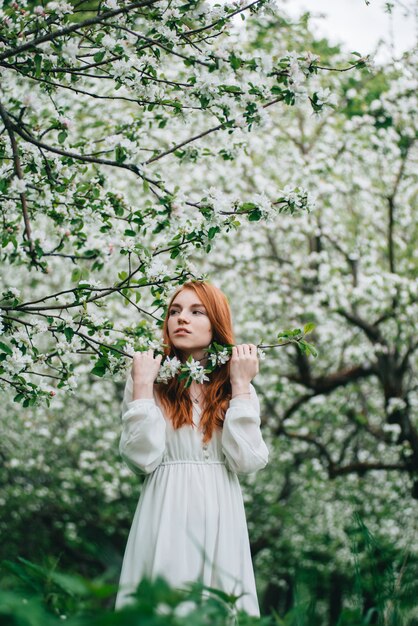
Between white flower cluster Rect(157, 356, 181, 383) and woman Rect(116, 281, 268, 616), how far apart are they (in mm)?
36

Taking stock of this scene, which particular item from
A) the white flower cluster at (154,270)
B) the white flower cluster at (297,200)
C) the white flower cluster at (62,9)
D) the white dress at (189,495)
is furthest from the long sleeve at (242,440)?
the white flower cluster at (62,9)

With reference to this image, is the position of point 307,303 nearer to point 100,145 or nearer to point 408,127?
point 408,127

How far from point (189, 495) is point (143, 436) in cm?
30

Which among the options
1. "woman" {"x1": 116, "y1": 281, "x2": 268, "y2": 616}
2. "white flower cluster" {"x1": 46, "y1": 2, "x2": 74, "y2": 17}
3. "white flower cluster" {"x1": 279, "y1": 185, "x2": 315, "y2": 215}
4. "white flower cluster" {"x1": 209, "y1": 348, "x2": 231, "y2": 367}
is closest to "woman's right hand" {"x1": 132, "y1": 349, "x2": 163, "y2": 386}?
"woman" {"x1": 116, "y1": 281, "x2": 268, "y2": 616}

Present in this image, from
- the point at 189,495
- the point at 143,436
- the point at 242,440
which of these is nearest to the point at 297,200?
the point at 242,440

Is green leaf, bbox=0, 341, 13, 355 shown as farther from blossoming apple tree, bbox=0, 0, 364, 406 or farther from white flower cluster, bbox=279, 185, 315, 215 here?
white flower cluster, bbox=279, 185, 315, 215

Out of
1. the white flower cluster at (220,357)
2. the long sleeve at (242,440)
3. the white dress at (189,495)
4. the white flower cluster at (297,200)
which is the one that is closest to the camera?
the white dress at (189,495)

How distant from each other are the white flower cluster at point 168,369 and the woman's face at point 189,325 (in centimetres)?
24

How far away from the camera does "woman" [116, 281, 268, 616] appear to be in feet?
8.54

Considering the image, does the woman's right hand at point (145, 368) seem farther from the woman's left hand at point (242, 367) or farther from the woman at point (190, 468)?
the woman's left hand at point (242, 367)

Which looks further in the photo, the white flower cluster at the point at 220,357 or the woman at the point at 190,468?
the white flower cluster at the point at 220,357

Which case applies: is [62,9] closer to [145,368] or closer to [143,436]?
[145,368]

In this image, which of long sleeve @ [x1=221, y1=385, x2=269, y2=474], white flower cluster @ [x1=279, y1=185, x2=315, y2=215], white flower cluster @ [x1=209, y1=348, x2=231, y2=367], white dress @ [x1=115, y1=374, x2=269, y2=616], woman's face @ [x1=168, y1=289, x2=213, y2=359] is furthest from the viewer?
woman's face @ [x1=168, y1=289, x2=213, y2=359]

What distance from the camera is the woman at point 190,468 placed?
260cm
